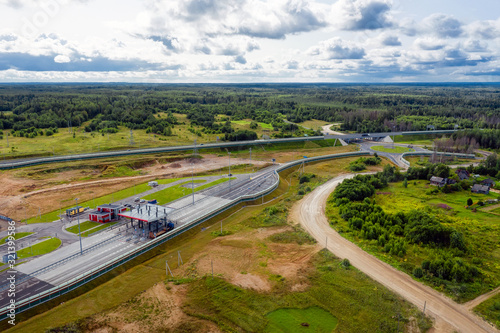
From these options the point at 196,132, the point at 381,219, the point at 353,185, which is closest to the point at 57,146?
the point at 196,132

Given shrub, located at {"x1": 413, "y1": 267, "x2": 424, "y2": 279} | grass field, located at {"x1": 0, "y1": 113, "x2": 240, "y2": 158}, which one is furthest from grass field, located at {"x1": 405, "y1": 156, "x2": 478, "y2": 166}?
grass field, located at {"x1": 0, "y1": 113, "x2": 240, "y2": 158}

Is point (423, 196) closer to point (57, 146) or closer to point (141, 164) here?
point (141, 164)

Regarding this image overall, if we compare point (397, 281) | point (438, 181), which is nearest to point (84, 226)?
point (397, 281)

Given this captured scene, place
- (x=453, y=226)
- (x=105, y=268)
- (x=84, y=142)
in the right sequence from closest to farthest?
1. (x=105, y=268)
2. (x=453, y=226)
3. (x=84, y=142)

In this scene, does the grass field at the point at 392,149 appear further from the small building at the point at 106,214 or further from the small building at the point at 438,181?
the small building at the point at 106,214

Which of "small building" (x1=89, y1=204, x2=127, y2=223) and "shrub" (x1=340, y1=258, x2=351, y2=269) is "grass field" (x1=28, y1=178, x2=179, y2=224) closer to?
"small building" (x1=89, y1=204, x2=127, y2=223)

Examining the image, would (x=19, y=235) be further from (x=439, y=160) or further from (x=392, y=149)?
(x=392, y=149)
